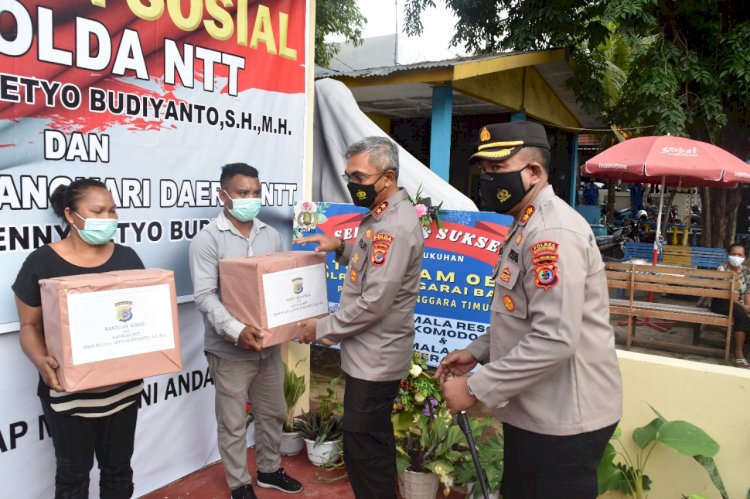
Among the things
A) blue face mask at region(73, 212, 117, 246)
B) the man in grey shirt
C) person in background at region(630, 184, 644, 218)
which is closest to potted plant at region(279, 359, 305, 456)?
the man in grey shirt

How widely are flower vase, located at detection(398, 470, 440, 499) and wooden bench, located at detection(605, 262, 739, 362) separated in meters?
4.47

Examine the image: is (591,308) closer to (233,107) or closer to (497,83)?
(233,107)

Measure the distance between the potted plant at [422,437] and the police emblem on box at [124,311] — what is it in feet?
5.10

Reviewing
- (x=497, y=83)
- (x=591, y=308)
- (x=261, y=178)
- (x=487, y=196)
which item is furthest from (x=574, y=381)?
(x=497, y=83)

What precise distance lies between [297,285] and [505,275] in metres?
1.27

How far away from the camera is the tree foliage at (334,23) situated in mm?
14633

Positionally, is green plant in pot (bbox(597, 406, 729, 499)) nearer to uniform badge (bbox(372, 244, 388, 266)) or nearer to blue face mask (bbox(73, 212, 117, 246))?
uniform badge (bbox(372, 244, 388, 266))

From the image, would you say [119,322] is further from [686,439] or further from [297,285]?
[686,439]

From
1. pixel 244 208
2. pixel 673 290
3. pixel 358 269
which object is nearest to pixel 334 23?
pixel 673 290

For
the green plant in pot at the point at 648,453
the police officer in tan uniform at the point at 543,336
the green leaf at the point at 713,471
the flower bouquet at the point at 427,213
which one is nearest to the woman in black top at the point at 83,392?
the police officer in tan uniform at the point at 543,336

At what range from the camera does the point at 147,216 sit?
300cm

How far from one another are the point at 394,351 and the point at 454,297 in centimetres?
145

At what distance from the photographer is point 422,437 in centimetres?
321

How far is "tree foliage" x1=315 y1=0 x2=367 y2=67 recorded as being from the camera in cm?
1463
